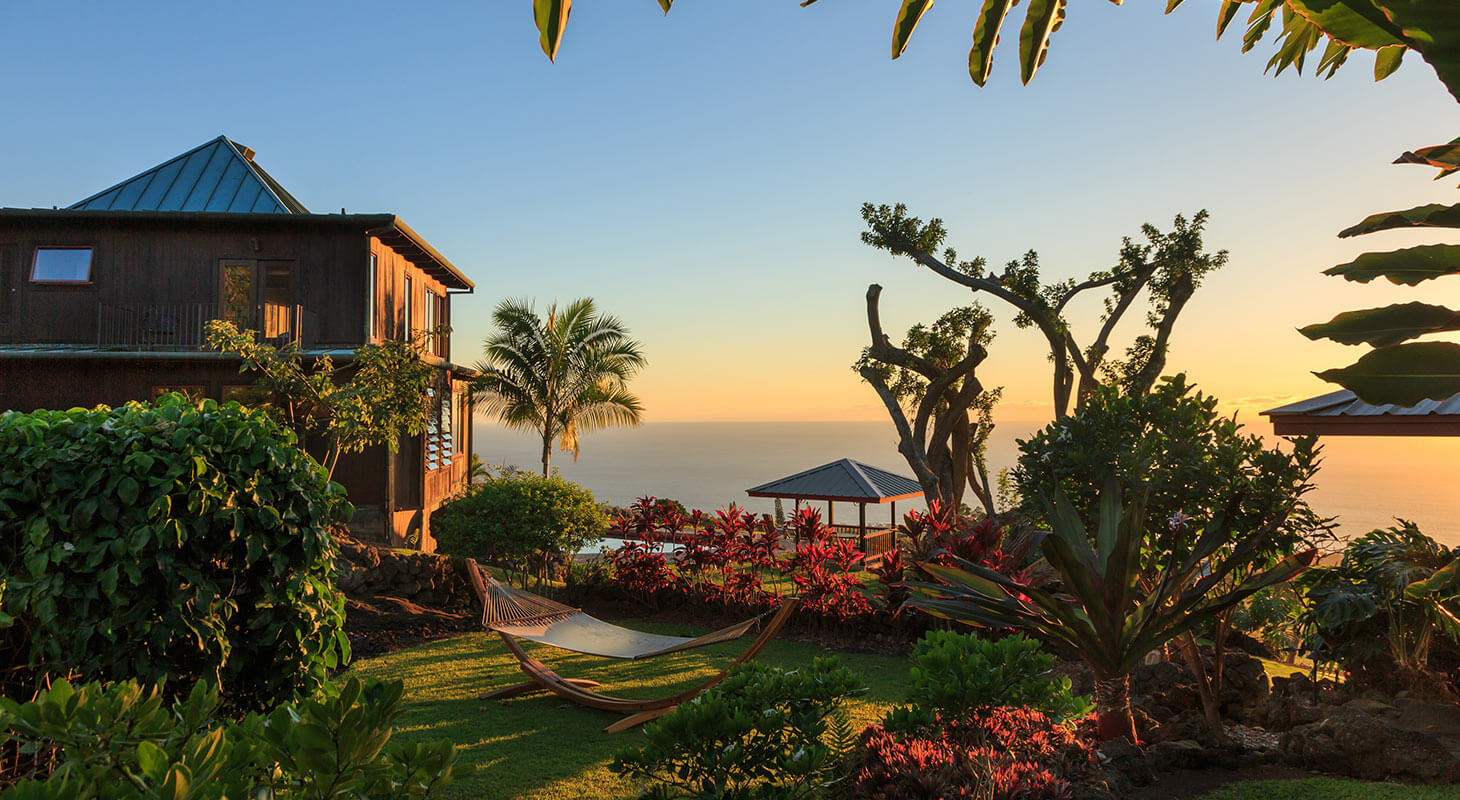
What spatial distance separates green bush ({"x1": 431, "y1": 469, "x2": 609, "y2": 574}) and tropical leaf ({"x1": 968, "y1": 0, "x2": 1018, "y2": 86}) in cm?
958

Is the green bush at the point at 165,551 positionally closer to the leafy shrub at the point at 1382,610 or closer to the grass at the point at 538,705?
the grass at the point at 538,705

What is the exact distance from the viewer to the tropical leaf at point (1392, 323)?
1793 millimetres

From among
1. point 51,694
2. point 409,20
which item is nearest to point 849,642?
point 409,20

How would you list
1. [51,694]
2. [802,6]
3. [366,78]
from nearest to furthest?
1. [51,694]
2. [802,6]
3. [366,78]

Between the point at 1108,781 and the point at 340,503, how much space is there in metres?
4.04

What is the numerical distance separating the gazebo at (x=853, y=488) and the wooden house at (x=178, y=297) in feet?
25.8

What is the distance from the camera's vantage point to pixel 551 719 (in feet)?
19.3

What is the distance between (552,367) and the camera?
63.7 feet

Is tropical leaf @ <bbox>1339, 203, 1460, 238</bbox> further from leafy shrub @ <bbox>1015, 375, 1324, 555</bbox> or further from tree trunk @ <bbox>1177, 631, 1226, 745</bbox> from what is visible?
tree trunk @ <bbox>1177, 631, 1226, 745</bbox>

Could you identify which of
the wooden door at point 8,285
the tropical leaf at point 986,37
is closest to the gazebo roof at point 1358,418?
the tropical leaf at point 986,37

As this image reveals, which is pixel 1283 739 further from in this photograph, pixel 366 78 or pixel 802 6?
pixel 366 78

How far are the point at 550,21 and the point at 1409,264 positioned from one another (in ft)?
6.85

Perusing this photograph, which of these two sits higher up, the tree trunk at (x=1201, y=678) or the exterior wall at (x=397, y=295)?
the exterior wall at (x=397, y=295)

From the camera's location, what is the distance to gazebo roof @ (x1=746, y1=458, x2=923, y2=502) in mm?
15664
